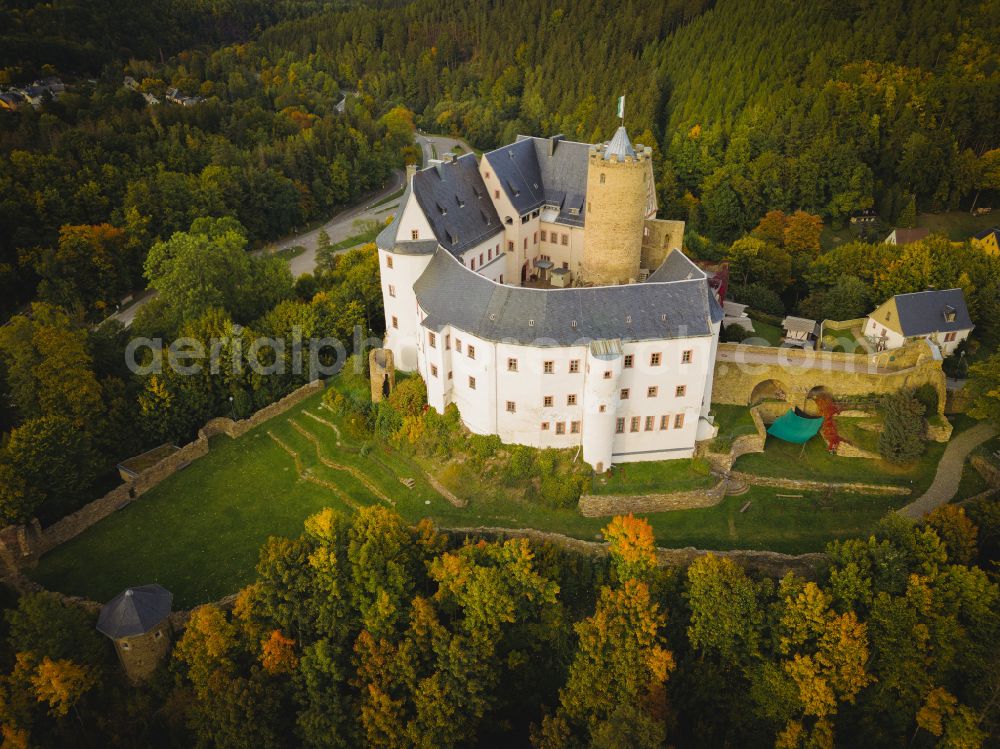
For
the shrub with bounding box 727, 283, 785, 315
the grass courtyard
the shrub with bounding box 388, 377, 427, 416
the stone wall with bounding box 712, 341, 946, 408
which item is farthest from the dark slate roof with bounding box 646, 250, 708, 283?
the shrub with bounding box 727, 283, 785, 315

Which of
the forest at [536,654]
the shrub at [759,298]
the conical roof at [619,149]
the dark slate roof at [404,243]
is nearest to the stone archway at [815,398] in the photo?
the forest at [536,654]

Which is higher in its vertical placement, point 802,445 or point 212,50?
point 212,50

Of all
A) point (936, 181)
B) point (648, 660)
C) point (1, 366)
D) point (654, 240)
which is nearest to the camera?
point (648, 660)

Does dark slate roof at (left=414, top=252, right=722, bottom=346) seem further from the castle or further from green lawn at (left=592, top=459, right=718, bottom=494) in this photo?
green lawn at (left=592, top=459, right=718, bottom=494)

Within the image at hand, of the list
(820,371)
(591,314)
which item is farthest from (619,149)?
(820,371)

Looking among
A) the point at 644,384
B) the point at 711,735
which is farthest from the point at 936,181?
the point at 711,735

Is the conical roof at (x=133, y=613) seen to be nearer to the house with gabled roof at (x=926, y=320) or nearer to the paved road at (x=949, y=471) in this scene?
the paved road at (x=949, y=471)

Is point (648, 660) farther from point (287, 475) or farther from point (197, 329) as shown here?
point (197, 329)

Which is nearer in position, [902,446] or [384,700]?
[384,700]
